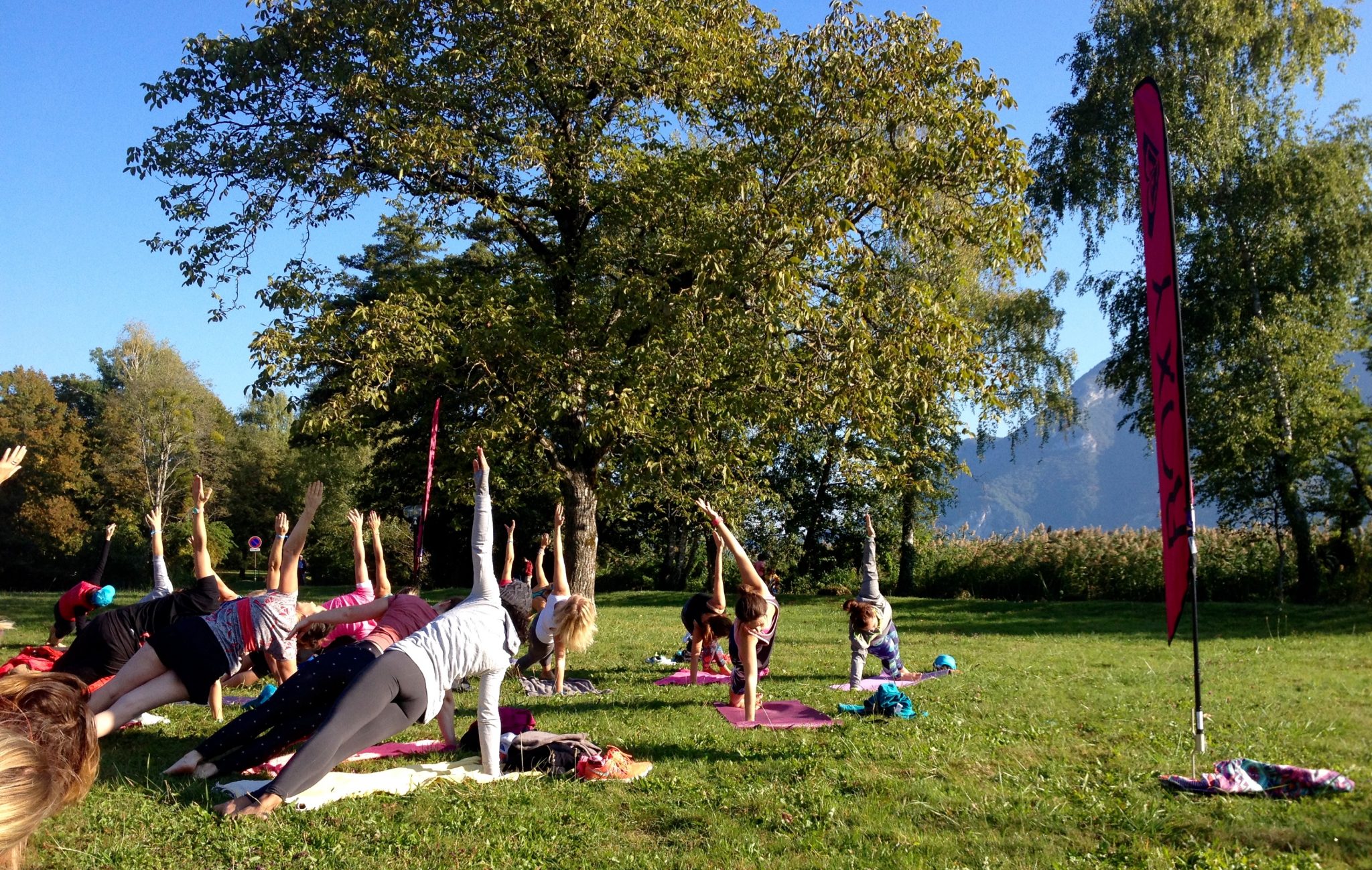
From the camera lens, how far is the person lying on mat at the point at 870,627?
10.1m

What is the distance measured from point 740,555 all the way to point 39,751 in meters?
6.31

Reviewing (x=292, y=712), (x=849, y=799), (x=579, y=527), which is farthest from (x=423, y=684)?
(x=579, y=527)

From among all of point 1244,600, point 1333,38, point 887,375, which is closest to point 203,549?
point 887,375

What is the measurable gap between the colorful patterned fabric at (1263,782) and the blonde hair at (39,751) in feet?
19.8

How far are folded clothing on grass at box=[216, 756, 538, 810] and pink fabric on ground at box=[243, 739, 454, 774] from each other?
382mm

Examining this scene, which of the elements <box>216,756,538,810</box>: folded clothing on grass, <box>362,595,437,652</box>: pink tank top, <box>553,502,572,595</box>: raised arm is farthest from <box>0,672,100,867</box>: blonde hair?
<box>553,502,572,595</box>: raised arm

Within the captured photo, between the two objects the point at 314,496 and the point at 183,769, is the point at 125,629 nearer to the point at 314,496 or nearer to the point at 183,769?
the point at 183,769

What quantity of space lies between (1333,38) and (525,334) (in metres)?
21.8

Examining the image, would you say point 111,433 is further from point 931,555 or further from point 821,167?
point 821,167

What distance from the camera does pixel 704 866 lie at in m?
4.70

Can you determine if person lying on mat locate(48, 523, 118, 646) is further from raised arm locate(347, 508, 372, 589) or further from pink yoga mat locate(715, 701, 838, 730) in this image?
pink yoga mat locate(715, 701, 838, 730)

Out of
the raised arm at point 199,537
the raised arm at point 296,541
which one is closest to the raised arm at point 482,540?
the raised arm at point 296,541

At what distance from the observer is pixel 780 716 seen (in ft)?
28.7

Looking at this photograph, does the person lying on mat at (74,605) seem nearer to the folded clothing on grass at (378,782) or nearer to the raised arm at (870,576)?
the folded clothing on grass at (378,782)
